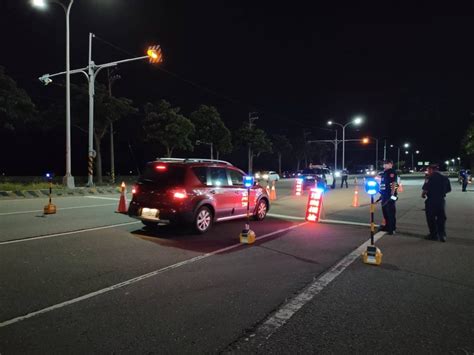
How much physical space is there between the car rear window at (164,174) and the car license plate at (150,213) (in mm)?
623

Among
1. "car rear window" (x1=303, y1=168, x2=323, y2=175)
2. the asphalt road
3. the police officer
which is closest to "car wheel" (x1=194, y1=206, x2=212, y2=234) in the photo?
the asphalt road

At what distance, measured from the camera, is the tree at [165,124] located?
112ft

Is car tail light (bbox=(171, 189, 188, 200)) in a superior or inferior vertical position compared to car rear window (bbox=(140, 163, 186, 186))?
inferior

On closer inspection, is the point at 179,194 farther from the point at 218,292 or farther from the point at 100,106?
the point at 100,106

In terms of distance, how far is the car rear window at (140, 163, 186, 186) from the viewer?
9.04 m

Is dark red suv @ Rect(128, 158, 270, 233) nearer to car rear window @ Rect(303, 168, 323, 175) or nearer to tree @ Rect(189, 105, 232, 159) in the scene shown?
car rear window @ Rect(303, 168, 323, 175)

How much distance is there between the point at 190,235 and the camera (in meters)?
9.23

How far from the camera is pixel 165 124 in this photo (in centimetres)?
3456

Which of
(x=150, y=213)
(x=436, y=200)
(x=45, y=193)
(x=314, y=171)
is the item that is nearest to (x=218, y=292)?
(x=150, y=213)

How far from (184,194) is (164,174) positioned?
0.76 m

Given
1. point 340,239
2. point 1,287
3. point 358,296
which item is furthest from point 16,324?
point 340,239

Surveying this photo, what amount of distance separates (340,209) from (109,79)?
2135 centimetres

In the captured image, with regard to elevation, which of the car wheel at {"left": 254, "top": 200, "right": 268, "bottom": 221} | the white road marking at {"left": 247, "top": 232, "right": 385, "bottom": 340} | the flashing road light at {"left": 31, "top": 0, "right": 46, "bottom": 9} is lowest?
the white road marking at {"left": 247, "top": 232, "right": 385, "bottom": 340}

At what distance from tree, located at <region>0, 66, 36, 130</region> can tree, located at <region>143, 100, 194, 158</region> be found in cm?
1182
